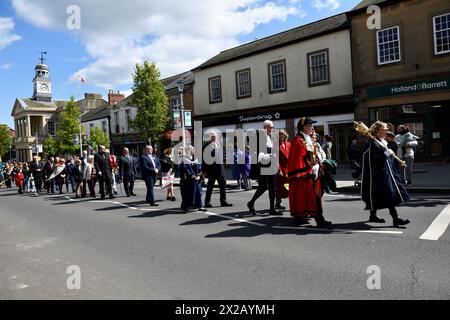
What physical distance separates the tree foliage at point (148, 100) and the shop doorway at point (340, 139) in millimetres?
15187

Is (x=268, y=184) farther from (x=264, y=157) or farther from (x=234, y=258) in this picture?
(x=234, y=258)

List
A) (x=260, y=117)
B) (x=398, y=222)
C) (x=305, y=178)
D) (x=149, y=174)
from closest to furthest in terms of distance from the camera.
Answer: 1. (x=398, y=222)
2. (x=305, y=178)
3. (x=149, y=174)
4. (x=260, y=117)

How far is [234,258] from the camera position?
573 centimetres

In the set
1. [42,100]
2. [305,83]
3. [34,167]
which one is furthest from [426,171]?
[42,100]

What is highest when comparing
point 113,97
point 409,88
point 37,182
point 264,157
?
point 113,97

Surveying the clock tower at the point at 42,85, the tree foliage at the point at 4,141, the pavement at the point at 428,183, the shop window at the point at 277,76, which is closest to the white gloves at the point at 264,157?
the pavement at the point at 428,183

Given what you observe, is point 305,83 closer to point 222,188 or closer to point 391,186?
point 222,188

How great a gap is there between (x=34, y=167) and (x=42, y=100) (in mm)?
69330

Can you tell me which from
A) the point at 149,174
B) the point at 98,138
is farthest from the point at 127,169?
the point at 98,138

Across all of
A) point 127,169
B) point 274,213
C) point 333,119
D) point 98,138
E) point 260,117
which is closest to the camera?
point 274,213

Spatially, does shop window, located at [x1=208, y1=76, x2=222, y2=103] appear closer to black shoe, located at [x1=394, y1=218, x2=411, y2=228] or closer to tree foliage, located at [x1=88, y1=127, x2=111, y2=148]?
tree foliage, located at [x1=88, y1=127, x2=111, y2=148]

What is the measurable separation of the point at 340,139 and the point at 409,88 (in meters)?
4.85

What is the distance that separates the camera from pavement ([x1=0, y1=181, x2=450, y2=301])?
4.43 metres

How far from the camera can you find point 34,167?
22172 millimetres
